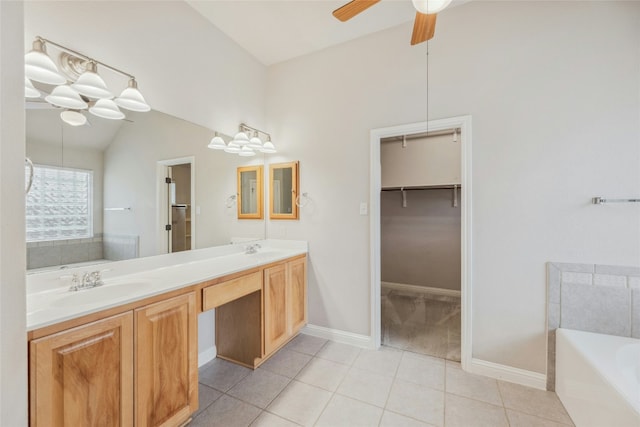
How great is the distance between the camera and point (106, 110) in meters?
1.57

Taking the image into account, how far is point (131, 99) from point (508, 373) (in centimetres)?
331

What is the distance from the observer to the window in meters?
1.30

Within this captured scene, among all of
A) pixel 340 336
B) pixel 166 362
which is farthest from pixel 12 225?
pixel 340 336

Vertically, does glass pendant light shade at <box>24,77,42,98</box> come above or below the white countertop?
above

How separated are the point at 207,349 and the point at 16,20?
7.71 feet

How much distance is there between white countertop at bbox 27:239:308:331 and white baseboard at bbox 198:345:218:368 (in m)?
0.82

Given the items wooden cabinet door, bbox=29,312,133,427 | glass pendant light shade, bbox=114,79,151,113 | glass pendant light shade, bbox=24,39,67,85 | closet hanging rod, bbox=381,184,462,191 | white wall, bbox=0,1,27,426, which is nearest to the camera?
white wall, bbox=0,1,27,426

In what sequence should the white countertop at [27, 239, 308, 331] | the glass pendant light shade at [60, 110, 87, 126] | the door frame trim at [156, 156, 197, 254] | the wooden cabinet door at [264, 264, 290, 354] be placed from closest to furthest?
the white countertop at [27, 239, 308, 331], the glass pendant light shade at [60, 110, 87, 126], the door frame trim at [156, 156, 197, 254], the wooden cabinet door at [264, 264, 290, 354]

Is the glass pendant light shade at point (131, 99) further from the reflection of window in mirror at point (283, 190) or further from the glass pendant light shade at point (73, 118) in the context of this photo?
the reflection of window in mirror at point (283, 190)

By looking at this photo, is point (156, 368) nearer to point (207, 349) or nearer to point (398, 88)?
point (207, 349)

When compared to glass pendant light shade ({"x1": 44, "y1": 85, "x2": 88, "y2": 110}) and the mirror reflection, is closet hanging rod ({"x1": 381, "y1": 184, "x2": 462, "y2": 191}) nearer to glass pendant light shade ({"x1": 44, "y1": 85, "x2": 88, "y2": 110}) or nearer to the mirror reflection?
the mirror reflection

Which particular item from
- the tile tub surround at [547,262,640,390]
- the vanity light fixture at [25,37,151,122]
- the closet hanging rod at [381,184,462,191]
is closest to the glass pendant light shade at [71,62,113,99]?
the vanity light fixture at [25,37,151,122]

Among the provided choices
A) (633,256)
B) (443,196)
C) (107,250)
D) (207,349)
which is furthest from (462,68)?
(207,349)

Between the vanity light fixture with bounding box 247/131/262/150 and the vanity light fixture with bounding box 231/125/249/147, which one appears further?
the vanity light fixture with bounding box 247/131/262/150
